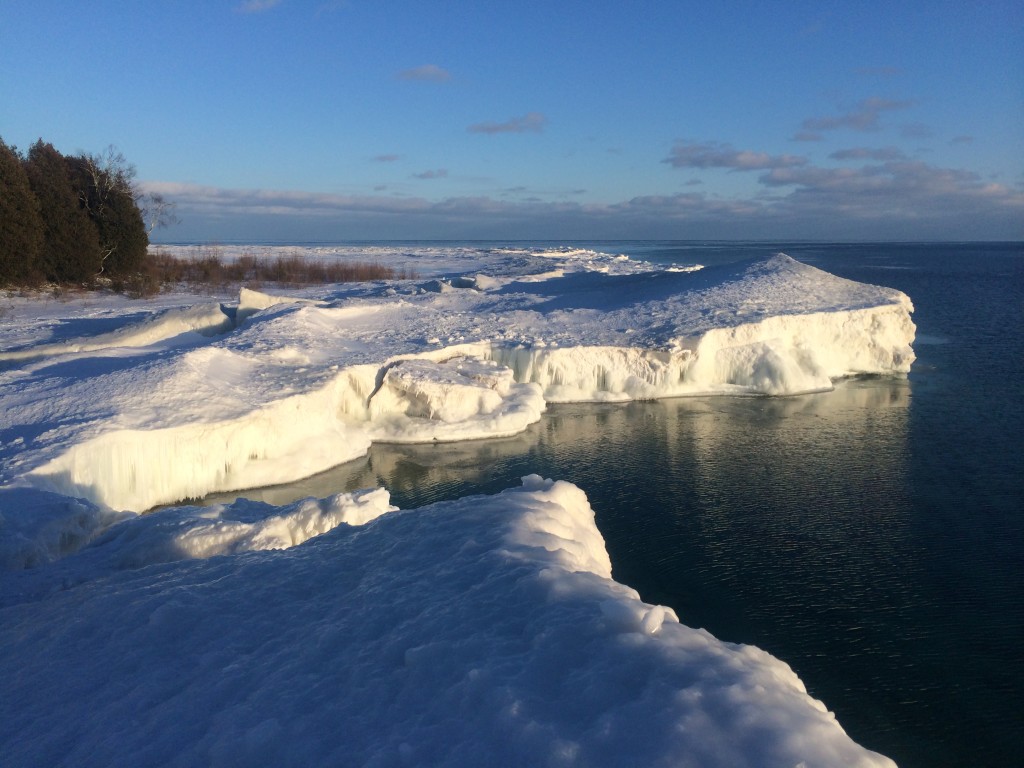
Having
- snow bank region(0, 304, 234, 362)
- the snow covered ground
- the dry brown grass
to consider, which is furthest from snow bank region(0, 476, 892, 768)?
the dry brown grass

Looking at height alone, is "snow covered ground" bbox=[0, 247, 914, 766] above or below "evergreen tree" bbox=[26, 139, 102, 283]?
below

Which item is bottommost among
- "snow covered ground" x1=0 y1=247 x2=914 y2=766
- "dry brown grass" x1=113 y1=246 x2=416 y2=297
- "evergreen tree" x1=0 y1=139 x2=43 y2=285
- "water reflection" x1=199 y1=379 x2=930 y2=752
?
"water reflection" x1=199 y1=379 x2=930 y2=752

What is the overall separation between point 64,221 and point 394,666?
127ft

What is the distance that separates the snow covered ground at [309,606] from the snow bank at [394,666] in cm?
2

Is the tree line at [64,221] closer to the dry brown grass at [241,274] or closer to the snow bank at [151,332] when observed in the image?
the dry brown grass at [241,274]

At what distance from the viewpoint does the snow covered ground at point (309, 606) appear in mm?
3859

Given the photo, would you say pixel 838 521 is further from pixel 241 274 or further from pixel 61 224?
pixel 241 274

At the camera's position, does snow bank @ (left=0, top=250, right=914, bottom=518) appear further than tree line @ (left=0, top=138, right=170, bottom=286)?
No

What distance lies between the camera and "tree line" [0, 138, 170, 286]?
104 ft

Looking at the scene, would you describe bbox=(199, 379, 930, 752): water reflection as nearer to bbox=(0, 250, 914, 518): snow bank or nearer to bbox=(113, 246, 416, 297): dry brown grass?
bbox=(0, 250, 914, 518): snow bank

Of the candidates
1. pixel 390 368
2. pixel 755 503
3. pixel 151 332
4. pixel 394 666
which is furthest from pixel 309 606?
pixel 151 332

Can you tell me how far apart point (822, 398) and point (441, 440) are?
11123mm

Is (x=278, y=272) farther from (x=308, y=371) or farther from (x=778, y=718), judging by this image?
(x=778, y=718)

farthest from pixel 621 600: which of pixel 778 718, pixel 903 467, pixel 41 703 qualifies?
pixel 903 467
